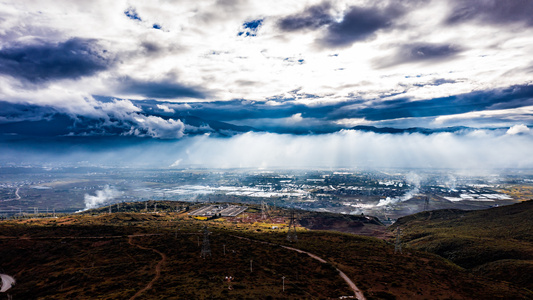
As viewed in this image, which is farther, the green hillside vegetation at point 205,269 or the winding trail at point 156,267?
the green hillside vegetation at point 205,269

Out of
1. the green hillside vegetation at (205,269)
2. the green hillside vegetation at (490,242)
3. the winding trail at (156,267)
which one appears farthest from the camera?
the green hillside vegetation at (490,242)

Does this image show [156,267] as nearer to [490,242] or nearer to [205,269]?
[205,269]

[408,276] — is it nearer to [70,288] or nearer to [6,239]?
[70,288]

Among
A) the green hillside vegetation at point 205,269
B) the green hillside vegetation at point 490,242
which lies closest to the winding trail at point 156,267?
the green hillside vegetation at point 205,269

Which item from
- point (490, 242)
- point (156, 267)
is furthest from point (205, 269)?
point (490, 242)

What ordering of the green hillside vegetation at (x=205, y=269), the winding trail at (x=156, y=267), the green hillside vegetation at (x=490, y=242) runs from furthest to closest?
the green hillside vegetation at (x=490, y=242) < the green hillside vegetation at (x=205, y=269) < the winding trail at (x=156, y=267)

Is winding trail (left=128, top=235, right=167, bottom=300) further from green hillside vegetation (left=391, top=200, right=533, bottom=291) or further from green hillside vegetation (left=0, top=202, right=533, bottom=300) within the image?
green hillside vegetation (left=391, top=200, right=533, bottom=291)

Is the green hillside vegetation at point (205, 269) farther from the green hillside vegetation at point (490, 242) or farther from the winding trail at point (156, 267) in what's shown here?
the green hillside vegetation at point (490, 242)
